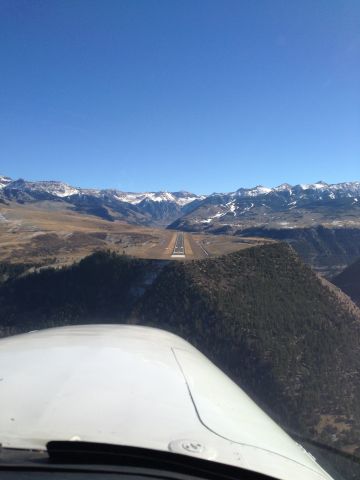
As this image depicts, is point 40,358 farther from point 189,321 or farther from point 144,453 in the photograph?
point 189,321

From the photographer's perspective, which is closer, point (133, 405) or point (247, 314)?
point (133, 405)

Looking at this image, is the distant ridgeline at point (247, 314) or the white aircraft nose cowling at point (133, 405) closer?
the white aircraft nose cowling at point (133, 405)

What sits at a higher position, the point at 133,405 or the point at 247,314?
the point at 133,405

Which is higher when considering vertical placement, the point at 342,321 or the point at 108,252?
the point at 108,252

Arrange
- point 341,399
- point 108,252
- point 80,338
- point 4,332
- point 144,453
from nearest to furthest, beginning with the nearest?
point 144,453 < point 80,338 < point 341,399 < point 4,332 < point 108,252

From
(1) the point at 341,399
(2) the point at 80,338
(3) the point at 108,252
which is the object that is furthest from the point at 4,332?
(2) the point at 80,338

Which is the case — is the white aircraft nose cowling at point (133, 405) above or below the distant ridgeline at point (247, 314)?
above
